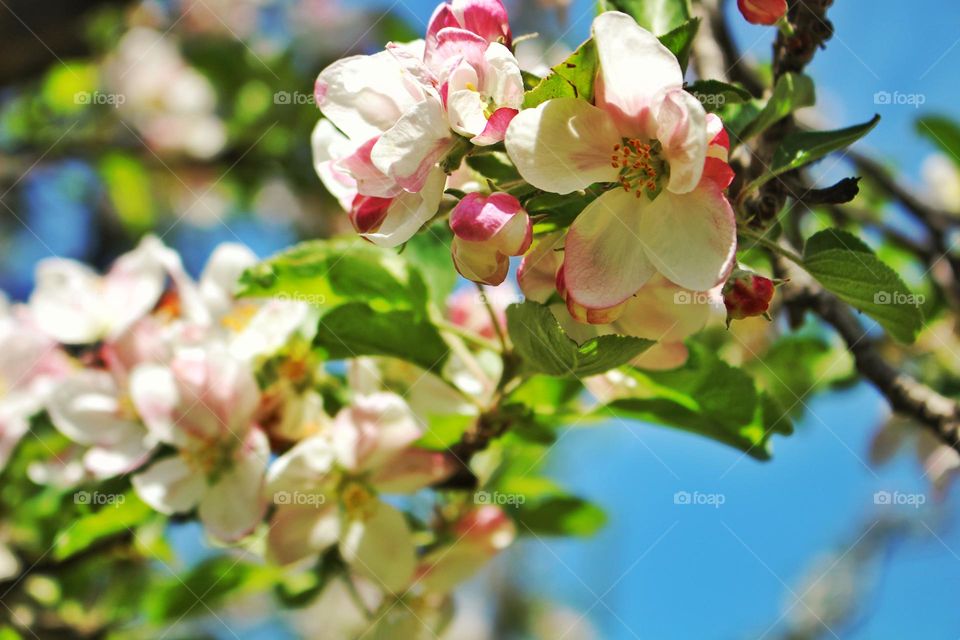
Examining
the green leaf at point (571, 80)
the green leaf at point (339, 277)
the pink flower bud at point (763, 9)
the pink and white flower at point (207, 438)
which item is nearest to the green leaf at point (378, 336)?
the green leaf at point (339, 277)

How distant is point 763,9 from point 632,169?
211 millimetres

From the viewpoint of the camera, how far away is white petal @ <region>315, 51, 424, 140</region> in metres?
0.77

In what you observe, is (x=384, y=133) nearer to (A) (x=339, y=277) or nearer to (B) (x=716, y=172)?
(B) (x=716, y=172)

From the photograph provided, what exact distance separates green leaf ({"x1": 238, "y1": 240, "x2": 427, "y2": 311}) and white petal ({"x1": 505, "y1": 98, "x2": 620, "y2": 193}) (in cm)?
38

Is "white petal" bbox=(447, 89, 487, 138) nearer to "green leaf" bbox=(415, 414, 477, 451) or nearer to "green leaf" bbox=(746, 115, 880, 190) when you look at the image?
"green leaf" bbox=(746, 115, 880, 190)

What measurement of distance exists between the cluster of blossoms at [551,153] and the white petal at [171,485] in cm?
55

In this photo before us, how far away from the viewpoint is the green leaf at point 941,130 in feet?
5.68

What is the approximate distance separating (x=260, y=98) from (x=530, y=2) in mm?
953

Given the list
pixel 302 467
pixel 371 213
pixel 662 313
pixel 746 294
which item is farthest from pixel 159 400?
pixel 746 294

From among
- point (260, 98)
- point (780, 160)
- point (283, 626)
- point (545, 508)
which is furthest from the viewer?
point (283, 626)

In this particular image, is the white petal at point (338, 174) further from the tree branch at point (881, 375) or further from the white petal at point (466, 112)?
the tree branch at point (881, 375)

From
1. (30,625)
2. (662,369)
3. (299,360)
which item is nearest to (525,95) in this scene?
(662,369)

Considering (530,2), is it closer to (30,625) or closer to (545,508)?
(545,508)

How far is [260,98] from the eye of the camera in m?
2.69
